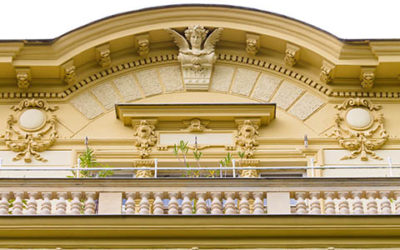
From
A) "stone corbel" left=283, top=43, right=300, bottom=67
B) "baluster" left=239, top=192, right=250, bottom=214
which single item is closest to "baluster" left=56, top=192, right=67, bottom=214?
"baluster" left=239, top=192, right=250, bottom=214

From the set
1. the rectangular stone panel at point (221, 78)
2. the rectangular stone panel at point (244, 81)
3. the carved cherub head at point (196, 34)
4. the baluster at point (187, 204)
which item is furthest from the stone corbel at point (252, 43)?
the baluster at point (187, 204)

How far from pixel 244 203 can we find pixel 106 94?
5.37m

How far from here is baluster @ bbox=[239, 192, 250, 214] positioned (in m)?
16.2

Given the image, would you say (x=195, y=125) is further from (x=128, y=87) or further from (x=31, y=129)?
(x=31, y=129)

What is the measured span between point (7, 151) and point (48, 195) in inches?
151

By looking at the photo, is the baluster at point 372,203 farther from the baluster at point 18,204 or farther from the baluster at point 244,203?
the baluster at point 18,204

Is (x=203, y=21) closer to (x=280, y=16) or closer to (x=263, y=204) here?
(x=280, y=16)

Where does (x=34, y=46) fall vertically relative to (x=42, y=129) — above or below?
above

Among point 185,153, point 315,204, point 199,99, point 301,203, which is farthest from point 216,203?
point 199,99

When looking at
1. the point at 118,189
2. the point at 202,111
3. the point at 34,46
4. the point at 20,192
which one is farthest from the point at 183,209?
the point at 34,46

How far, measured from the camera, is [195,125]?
800 inches

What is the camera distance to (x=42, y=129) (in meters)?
20.3

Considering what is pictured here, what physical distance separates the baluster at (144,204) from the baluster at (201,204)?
0.72 m

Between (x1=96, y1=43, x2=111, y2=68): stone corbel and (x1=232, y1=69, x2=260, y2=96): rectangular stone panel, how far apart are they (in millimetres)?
2363
